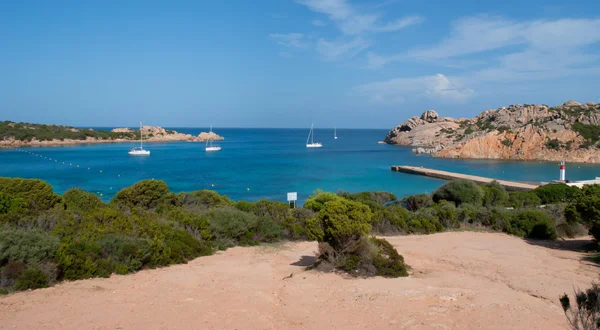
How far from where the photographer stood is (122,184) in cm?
4116

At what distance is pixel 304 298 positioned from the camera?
302 inches

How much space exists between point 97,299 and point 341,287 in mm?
4391

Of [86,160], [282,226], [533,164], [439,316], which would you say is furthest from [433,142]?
[439,316]

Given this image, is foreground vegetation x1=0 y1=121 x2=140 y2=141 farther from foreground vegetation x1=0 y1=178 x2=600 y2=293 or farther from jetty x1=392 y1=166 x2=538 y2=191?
foreground vegetation x1=0 y1=178 x2=600 y2=293

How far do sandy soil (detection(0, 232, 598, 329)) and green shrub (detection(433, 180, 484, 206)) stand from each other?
11810 mm

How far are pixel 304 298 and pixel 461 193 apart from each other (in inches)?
692

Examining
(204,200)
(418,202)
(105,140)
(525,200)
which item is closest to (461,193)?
(418,202)

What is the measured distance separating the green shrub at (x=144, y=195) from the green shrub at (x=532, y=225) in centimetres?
1397

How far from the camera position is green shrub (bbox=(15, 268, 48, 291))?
787 cm

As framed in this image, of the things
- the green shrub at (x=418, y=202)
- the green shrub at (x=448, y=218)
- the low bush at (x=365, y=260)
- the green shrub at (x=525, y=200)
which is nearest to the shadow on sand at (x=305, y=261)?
the low bush at (x=365, y=260)

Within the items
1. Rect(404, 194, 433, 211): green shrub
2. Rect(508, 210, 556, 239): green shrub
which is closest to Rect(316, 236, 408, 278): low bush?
Rect(508, 210, 556, 239): green shrub

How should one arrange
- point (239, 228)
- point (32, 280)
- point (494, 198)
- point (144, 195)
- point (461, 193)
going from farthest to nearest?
point (494, 198) < point (461, 193) < point (144, 195) < point (239, 228) < point (32, 280)

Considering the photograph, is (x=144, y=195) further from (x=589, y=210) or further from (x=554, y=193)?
(x=554, y=193)

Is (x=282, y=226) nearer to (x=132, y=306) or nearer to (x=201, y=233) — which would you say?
(x=201, y=233)
